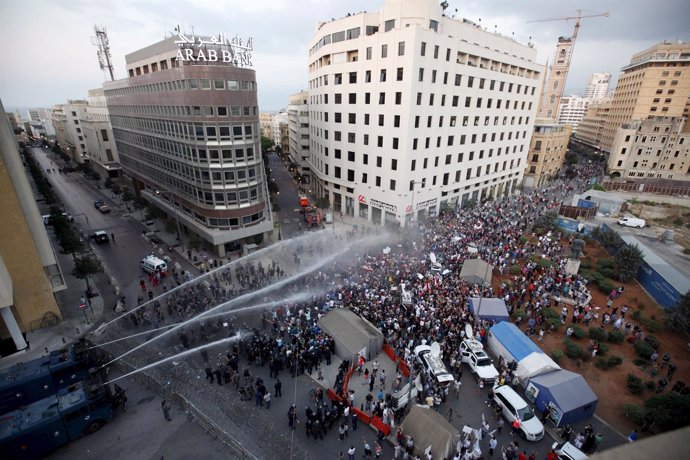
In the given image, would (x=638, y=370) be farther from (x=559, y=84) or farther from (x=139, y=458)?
(x=559, y=84)

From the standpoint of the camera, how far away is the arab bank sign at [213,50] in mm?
29703

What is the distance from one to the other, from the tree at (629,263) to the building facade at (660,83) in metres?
80.6

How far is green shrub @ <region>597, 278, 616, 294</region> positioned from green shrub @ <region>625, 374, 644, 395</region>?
37.0 ft

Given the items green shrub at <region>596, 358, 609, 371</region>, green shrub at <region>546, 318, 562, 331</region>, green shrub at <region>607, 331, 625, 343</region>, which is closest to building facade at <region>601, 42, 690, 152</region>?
green shrub at <region>607, 331, 625, 343</region>

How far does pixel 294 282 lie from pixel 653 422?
2320 centimetres

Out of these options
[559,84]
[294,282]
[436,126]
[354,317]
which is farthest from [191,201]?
[559,84]

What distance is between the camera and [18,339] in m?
20.6

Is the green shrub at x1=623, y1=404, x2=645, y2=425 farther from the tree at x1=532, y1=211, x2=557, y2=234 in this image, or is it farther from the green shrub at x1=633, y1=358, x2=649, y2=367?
the tree at x1=532, y1=211, x2=557, y2=234

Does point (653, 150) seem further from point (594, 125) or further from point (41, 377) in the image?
point (41, 377)

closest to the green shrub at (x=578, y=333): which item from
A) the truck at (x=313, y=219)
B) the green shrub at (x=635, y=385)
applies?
the green shrub at (x=635, y=385)

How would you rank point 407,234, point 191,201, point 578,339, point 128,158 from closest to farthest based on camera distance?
point 578,339
point 191,201
point 407,234
point 128,158

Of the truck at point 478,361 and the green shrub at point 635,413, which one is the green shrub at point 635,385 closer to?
the green shrub at point 635,413

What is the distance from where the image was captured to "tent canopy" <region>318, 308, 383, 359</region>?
19250 mm

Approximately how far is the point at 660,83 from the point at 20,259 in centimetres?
12179
